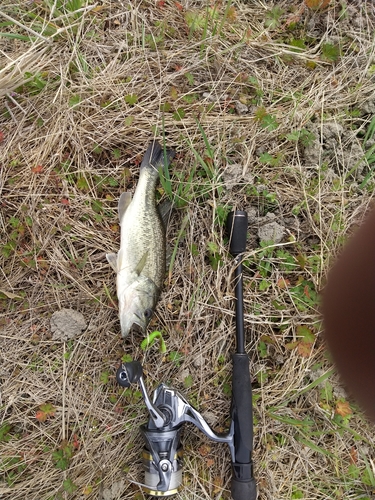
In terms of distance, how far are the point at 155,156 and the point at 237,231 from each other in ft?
2.56

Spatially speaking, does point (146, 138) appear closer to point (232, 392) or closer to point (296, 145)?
point (296, 145)

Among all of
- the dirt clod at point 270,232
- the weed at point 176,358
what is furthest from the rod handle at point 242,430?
the dirt clod at point 270,232

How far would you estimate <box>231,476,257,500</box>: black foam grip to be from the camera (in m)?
2.54

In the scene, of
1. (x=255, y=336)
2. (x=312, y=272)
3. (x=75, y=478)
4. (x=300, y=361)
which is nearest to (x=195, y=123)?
(x=312, y=272)

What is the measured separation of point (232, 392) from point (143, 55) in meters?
2.48

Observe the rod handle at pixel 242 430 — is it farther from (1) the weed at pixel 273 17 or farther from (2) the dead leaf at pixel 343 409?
(1) the weed at pixel 273 17

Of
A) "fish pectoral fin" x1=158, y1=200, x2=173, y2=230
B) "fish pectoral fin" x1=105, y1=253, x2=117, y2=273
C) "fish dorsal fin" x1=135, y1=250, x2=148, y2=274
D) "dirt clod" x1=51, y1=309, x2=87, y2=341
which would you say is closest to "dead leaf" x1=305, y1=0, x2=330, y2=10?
"fish pectoral fin" x1=158, y1=200, x2=173, y2=230

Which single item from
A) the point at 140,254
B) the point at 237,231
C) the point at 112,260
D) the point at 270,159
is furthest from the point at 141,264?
the point at 270,159

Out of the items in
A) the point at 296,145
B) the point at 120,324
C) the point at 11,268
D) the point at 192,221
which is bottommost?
the point at 120,324

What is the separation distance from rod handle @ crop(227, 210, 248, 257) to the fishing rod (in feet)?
2.19

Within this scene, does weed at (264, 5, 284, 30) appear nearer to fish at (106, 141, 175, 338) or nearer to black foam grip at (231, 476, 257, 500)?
fish at (106, 141, 175, 338)

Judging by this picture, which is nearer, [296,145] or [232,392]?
[232,392]

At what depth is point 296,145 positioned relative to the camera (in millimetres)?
3020

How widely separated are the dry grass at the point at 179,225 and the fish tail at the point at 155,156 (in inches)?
3.6
